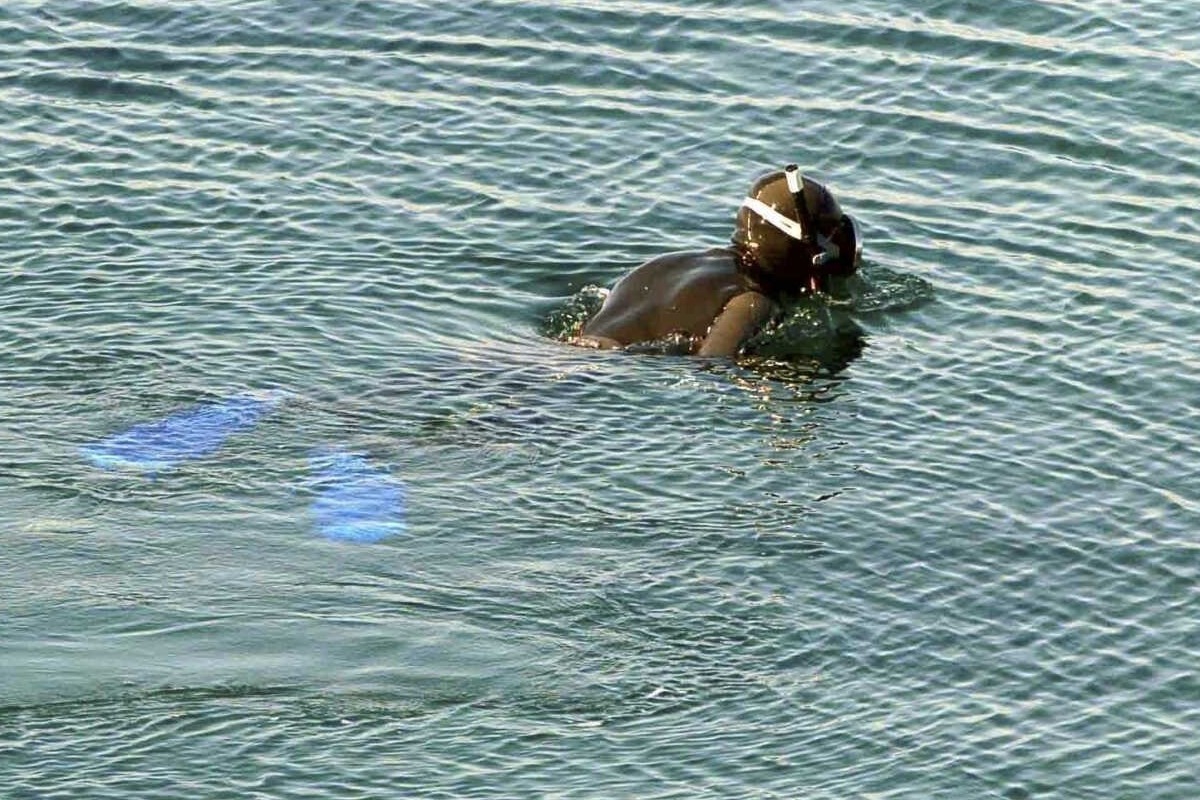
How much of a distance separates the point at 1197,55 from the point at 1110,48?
792 millimetres

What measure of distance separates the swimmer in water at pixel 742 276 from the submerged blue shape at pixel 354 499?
2.83m

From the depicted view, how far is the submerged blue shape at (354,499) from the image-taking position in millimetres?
15828

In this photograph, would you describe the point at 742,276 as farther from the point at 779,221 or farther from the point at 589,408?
the point at 589,408

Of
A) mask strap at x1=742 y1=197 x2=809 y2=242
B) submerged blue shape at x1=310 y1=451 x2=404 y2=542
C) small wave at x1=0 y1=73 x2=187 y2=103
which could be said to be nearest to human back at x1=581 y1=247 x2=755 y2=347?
mask strap at x1=742 y1=197 x2=809 y2=242

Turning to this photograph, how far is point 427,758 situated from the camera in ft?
44.0

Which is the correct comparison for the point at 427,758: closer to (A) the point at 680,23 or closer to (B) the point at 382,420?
(B) the point at 382,420

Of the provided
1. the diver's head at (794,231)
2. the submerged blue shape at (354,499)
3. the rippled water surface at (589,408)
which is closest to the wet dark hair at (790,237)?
the diver's head at (794,231)

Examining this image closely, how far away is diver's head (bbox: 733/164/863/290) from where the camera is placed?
1922 cm

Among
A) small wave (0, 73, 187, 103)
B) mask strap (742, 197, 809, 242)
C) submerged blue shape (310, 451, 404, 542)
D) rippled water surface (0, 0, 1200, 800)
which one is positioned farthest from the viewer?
small wave (0, 73, 187, 103)

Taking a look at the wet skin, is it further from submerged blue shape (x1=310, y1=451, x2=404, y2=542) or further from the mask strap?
submerged blue shape (x1=310, y1=451, x2=404, y2=542)

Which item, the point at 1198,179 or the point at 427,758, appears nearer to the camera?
the point at 427,758

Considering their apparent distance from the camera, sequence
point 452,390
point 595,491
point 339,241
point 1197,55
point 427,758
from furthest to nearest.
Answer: point 1197,55 → point 339,241 → point 452,390 → point 595,491 → point 427,758

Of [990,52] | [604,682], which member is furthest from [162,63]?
[604,682]

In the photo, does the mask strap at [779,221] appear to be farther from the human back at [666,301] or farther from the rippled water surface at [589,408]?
the rippled water surface at [589,408]
